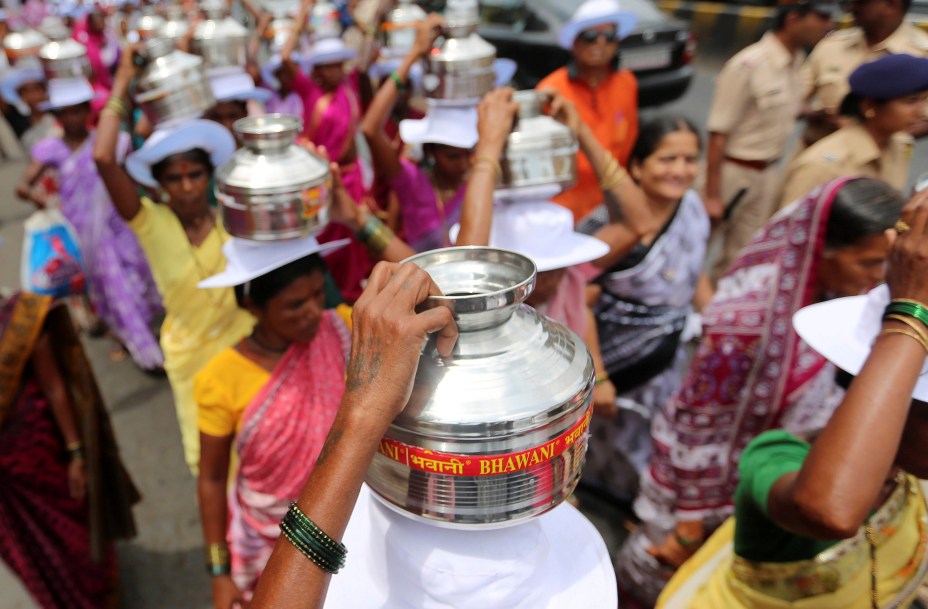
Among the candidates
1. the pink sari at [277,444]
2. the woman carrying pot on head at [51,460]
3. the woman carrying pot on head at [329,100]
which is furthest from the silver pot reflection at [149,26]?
the pink sari at [277,444]

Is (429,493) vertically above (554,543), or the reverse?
(429,493)

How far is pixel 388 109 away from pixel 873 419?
255 cm

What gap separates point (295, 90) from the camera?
518 centimetres

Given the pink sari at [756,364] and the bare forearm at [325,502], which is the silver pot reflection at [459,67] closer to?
the pink sari at [756,364]

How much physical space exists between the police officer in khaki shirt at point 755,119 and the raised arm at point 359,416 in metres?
3.89

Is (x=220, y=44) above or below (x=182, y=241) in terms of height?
above

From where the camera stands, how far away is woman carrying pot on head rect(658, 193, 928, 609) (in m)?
1.10

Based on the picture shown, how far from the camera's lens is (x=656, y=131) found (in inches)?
114

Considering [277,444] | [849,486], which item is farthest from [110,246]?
[849,486]

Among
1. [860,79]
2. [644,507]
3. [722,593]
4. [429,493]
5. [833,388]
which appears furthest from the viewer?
[860,79]

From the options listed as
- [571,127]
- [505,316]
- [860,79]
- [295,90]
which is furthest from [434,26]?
[295,90]

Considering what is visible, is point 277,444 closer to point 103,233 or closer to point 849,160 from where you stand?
point 849,160

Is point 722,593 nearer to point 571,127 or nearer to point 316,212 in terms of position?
point 571,127

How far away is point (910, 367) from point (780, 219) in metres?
1.17
